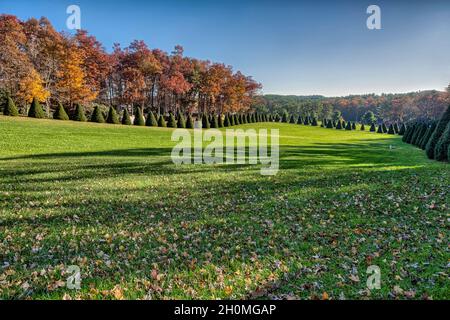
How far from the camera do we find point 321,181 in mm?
11156

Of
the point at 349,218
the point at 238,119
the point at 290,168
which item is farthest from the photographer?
the point at 238,119

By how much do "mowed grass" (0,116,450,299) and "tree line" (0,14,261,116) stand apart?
97.6 feet

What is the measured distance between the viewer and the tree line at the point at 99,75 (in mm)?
35469

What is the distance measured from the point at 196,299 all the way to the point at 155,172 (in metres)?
10.1

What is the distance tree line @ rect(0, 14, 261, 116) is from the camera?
35.5 meters

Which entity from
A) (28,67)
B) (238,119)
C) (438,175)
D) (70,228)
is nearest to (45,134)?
(28,67)

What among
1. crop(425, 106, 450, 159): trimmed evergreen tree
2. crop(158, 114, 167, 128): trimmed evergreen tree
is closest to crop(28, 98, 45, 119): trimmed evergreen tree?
crop(158, 114, 167, 128): trimmed evergreen tree

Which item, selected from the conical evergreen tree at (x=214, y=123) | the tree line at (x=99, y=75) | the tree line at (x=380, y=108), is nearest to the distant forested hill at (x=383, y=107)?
the tree line at (x=380, y=108)

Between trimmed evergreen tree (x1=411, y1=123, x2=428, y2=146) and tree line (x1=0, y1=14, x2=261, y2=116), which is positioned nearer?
trimmed evergreen tree (x1=411, y1=123, x2=428, y2=146)

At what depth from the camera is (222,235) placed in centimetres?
578

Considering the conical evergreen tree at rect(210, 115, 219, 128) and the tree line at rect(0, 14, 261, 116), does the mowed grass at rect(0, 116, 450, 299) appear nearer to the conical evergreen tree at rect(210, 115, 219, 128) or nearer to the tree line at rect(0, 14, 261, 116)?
the tree line at rect(0, 14, 261, 116)

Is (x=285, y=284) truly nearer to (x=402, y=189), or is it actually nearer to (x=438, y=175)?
(x=402, y=189)

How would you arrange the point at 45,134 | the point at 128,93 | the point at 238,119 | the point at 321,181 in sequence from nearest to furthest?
the point at 321,181 < the point at 45,134 < the point at 128,93 < the point at 238,119

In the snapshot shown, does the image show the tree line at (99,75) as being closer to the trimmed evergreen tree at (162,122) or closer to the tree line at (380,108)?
the trimmed evergreen tree at (162,122)
